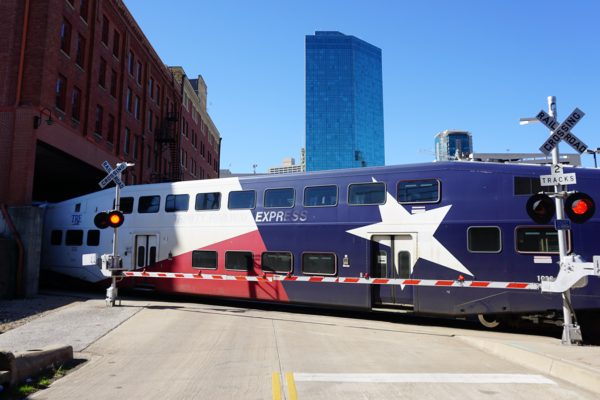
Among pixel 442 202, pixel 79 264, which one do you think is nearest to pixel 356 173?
pixel 442 202

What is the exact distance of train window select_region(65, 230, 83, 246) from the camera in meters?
17.5

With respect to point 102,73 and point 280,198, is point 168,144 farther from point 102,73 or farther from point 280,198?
point 280,198

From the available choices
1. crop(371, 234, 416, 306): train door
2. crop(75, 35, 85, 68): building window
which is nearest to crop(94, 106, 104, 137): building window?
crop(75, 35, 85, 68): building window

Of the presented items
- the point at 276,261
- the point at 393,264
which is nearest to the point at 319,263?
the point at 276,261

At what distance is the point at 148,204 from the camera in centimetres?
1584

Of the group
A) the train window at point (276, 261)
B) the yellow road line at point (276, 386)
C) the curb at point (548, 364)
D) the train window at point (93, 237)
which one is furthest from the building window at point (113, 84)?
the curb at point (548, 364)

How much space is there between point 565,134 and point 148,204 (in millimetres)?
13563

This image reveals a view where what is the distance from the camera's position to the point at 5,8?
18.5 metres

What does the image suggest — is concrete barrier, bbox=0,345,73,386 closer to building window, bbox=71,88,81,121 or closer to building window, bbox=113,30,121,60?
building window, bbox=71,88,81,121

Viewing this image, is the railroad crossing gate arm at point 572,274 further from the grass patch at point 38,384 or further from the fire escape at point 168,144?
the fire escape at point 168,144

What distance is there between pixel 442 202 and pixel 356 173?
2.63m

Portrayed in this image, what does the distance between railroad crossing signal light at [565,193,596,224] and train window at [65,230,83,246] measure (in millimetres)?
17323

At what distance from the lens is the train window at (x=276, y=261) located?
12.9 meters

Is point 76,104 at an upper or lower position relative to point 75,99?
lower
